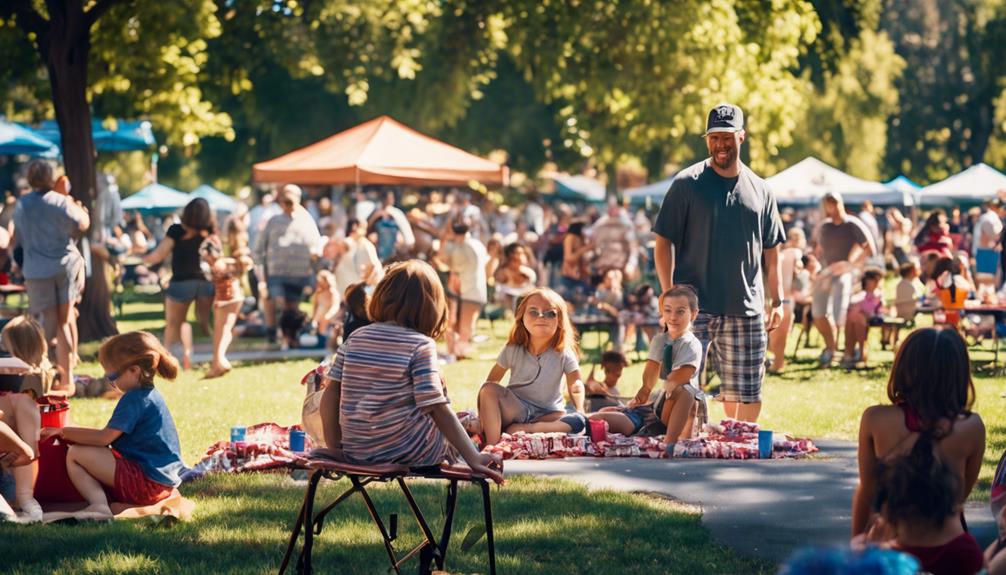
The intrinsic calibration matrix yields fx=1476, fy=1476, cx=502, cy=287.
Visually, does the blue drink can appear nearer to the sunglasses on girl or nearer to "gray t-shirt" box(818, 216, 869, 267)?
the sunglasses on girl

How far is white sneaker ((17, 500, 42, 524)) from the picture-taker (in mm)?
7227

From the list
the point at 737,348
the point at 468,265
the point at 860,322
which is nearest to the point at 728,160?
the point at 737,348

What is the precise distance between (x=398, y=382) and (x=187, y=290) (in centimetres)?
918

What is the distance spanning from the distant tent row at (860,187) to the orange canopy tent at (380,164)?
748 cm

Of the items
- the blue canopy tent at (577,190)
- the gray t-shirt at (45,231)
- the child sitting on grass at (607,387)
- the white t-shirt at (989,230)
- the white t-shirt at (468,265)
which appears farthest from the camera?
the blue canopy tent at (577,190)

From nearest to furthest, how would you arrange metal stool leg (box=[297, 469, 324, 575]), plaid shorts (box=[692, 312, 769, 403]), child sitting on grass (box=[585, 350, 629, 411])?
metal stool leg (box=[297, 469, 324, 575]) < plaid shorts (box=[692, 312, 769, 403]) < child sitting on grass (box=[585, 350, 629, 411])

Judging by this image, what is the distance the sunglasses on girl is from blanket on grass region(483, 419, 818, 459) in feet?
2.45

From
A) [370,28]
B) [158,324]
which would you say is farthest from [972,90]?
[158,324]

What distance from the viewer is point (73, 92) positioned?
1744 cm

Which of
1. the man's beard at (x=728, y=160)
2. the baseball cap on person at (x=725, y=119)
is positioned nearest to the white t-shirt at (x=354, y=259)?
the man's beard at (x=728, y=160)

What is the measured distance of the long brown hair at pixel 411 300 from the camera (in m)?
5.84

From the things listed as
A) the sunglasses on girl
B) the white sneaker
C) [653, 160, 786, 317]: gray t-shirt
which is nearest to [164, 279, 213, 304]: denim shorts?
the sunglasses on girl

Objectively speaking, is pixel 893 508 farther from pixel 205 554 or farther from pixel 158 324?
pixel 158 324

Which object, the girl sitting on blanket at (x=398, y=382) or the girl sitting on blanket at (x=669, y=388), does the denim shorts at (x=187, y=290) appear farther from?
the girl sitting on blanket at (x=398, y=382)
